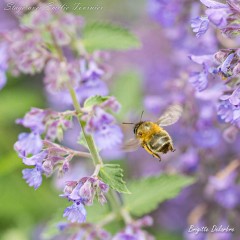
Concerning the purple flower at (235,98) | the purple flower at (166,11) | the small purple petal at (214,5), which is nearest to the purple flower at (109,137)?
the purple flower at (235,98)

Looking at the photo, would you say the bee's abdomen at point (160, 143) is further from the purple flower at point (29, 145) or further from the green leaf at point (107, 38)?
the green leaf at point (107, 38)

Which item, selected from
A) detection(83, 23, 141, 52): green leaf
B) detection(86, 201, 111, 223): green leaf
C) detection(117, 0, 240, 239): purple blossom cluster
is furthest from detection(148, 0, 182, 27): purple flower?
detection(86, 201, 111, 223): green leaf

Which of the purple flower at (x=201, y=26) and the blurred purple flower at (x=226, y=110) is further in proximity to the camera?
the blurred purple flower at (x=226, y=110)

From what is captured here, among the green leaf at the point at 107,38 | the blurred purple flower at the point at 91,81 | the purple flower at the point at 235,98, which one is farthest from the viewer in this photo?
the green leaf at the point at 107,38

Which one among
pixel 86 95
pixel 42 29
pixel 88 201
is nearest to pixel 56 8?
pixel 42 29

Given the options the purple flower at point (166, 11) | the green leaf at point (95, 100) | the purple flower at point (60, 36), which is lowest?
the purple flower at point (166, 11)

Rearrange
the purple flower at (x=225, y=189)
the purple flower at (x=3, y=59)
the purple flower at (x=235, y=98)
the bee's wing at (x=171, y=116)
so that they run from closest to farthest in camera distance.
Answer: the purple flower at (x=235, y=98), the bee's wing at (x=171, y=116), the purple flower at (x=3, y=59), the purple flower at (x=225, y=189)

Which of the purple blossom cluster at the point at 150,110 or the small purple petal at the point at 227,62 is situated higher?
the small purple petal at the point at 227,62
